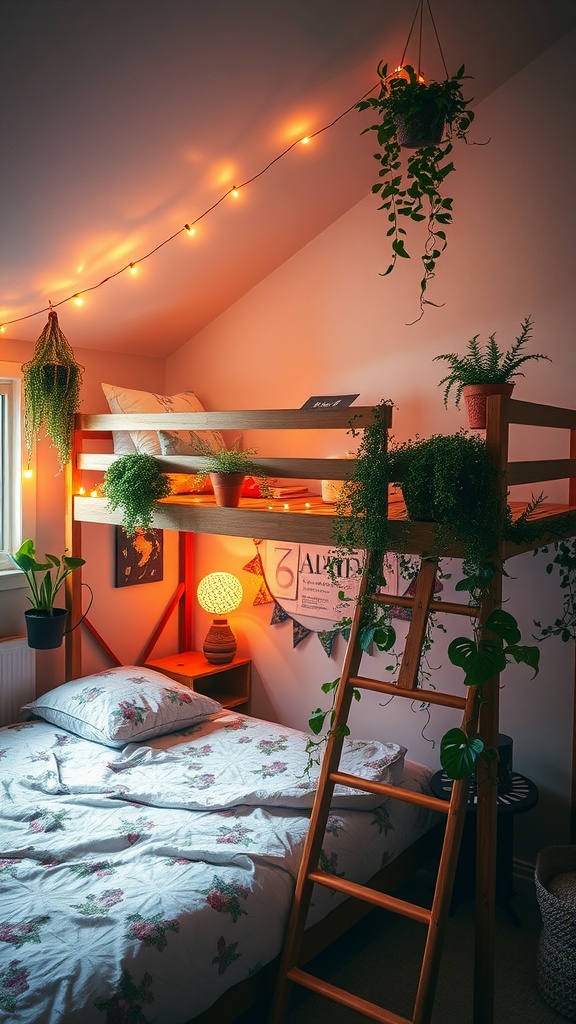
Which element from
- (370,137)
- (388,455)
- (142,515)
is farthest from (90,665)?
(370,137)

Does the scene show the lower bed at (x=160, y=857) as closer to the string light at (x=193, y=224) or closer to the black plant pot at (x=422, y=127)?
the string light at (x=193, y=224)

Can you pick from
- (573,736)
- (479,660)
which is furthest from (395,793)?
(573,736)

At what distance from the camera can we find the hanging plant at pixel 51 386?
3646mm

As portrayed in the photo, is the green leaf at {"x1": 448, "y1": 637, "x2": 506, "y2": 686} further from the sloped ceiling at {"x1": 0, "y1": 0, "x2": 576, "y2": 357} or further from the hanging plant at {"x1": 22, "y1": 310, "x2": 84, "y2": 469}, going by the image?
the hanging plant at {"x1": 22, "y1": 310, "x2": 84, "y2": 469}

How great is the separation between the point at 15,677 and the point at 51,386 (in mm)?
1370

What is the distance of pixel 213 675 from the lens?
15.0 ft

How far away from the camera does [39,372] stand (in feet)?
12.0

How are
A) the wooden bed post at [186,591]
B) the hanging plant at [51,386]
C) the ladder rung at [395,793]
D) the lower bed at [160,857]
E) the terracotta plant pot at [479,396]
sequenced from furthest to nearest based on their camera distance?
the wooden bed post at [186,591] < the hanging plant at [51,386] < the terracotta plant pot at [479,396] < the ladder rung at [395,793] < the lower bed at [160,857]

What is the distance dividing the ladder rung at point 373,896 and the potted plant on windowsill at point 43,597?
1.74 m

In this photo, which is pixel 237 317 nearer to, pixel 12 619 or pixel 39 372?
pixel 39 372

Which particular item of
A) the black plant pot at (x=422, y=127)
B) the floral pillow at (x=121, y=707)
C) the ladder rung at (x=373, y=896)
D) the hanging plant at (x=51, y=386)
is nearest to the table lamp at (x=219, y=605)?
the floral pillow at (x=121, y=707)

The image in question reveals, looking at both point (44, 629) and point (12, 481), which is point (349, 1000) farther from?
point (12, 481)

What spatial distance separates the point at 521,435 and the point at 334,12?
1.74 metres

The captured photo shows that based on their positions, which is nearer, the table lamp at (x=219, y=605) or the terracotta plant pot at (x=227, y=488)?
the terracotta plant pot at (x=227, y=488)
